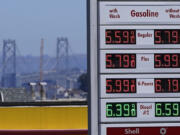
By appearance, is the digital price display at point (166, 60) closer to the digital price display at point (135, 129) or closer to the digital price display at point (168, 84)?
the digital price display at point (168, 84)

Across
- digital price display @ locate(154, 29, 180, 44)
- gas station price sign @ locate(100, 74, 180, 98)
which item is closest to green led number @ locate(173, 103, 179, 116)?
gas station price sign @ locate(100, 74, 180, 98)

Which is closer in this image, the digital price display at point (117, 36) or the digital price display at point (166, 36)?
the digital price display at point (117, 36)

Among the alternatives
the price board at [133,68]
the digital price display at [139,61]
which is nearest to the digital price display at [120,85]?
the price board at [133,68]

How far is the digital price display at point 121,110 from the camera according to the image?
1086 cm

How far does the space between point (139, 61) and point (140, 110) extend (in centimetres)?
74

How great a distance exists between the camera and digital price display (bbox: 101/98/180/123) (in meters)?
10.9

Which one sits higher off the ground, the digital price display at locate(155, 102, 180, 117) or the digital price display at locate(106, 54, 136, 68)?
the digital price display at locate(106, 54, 136, 68)

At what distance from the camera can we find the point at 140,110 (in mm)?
10953

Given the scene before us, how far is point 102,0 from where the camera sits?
11.0 meters

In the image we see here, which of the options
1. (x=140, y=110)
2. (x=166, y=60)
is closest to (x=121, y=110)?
(x=140, y=110)

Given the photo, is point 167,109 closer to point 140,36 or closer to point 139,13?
point 140,36

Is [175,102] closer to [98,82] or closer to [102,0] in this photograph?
[98,82]

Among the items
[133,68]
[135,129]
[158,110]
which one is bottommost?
[135,129]

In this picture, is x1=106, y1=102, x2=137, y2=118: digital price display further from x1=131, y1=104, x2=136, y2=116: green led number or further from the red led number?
the red led number
